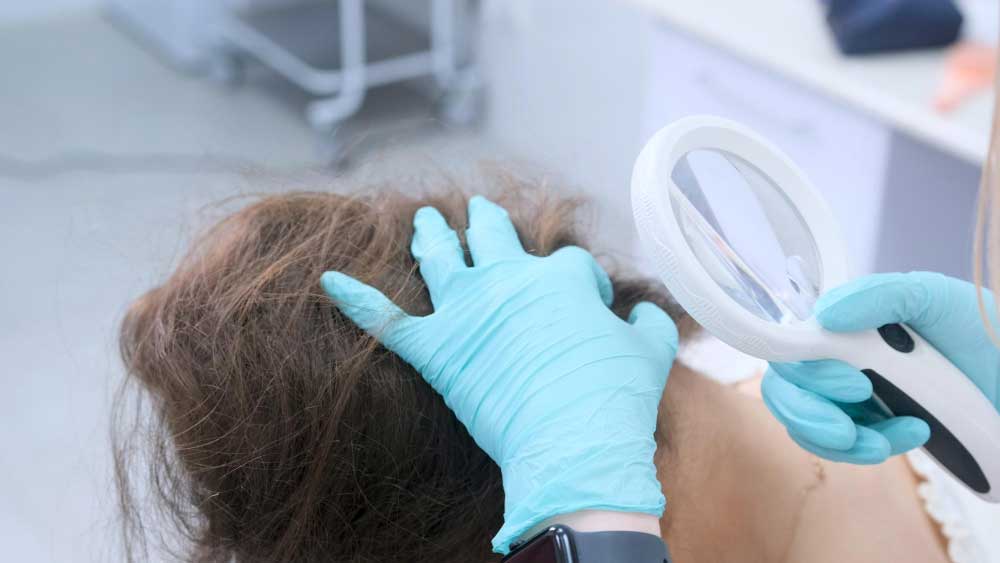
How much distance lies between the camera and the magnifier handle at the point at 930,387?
32.6 inches

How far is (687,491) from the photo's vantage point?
3.25 feet

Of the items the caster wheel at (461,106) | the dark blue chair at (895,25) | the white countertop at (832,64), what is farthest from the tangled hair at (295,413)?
the caster wheel at (461,106)

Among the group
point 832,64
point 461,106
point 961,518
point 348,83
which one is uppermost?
point 832,64

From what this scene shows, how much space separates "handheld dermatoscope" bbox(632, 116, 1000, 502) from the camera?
75cm

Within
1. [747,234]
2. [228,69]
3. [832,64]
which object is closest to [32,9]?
[228,69]

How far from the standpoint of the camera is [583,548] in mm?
730

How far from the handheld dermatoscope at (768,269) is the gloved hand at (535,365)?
0.09 m

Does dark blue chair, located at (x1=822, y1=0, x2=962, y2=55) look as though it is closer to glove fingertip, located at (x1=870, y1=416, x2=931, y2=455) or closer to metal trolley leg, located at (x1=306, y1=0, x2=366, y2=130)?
glove fingertip, located at (x1=870, y1=416, x2=931, y2=455)

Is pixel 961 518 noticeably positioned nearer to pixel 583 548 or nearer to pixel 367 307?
pixel 583 548

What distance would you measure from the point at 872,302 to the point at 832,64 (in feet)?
3.22

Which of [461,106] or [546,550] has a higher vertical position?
[546,550]

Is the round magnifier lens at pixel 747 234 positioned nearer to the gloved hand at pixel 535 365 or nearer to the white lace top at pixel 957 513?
the gloved hand at pixel 535 365

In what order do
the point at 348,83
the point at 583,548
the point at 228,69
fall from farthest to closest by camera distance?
1. the point at 228,69
2. the point at 348,83
3. the point at 583,548

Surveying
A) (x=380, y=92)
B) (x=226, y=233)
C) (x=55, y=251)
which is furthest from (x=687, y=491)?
(x=380, y=92)
